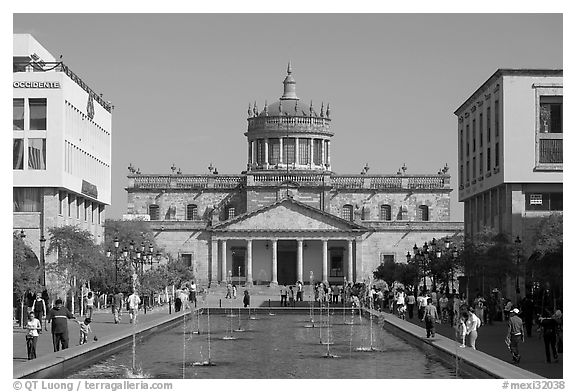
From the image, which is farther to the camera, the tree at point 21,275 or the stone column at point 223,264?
the stone column at point 223,264

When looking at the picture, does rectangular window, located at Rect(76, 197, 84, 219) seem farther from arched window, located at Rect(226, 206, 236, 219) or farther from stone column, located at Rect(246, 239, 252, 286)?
arched window, located at Rect(226, 206, 236, 219)

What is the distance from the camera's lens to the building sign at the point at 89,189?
69938mm

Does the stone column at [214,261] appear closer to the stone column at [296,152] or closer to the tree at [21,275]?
the stone column at [296,152]

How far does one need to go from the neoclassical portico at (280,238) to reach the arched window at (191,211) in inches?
243

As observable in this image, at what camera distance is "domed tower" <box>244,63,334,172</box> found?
126 m

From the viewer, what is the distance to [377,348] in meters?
37.6

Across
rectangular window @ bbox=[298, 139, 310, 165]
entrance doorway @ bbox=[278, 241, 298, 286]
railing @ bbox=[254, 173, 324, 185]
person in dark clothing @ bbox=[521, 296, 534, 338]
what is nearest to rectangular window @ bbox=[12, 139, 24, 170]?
person in dark clothing @ bbox=[521, 296, 534, 338]

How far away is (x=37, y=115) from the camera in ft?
207

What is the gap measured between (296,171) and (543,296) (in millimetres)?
67040

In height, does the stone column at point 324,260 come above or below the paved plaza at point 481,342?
above

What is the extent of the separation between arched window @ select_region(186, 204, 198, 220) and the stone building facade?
10cm

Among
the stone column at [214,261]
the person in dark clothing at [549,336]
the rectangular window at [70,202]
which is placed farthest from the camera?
the stone column at [214,261]

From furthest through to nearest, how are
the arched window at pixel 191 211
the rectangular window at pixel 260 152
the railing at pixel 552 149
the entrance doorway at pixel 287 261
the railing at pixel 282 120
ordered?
the railing at pixel 282 120, the rectangular window at pixel 260 152, the arched window at pixel 191 211, the entrance doorway at pixel 287 261, the railing at pixel 552 149

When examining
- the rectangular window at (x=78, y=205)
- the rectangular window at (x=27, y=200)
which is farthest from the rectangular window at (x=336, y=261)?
the rectangular window at (x=27, y=200)
